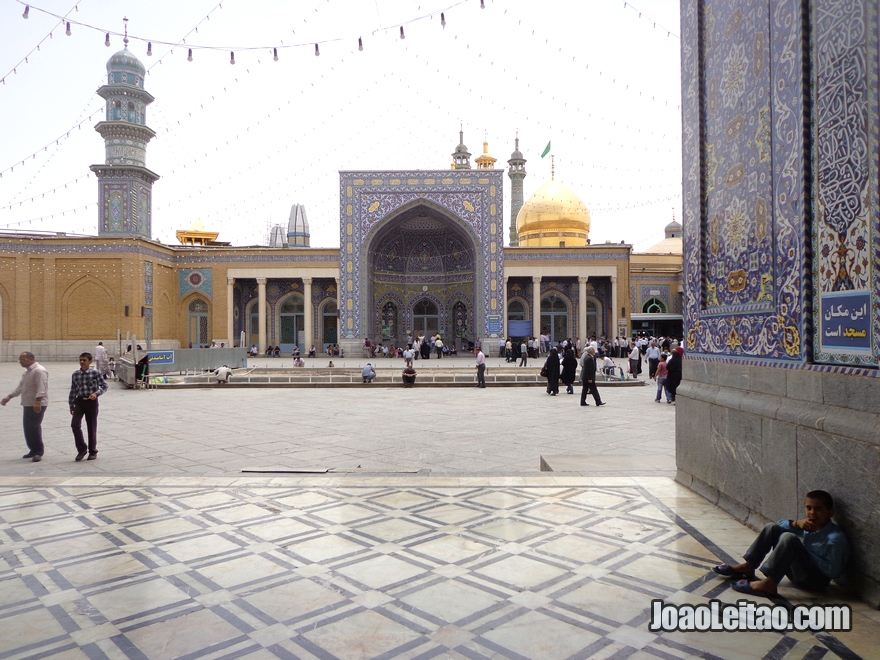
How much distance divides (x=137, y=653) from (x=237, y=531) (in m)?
1.25

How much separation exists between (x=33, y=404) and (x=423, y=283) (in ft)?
72.2

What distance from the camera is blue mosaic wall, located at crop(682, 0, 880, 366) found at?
8.08ft

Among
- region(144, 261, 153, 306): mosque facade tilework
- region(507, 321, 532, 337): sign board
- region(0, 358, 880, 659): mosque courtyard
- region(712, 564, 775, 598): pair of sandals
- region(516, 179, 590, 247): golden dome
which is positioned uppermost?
region(516, 179, 590, 247): golden dome

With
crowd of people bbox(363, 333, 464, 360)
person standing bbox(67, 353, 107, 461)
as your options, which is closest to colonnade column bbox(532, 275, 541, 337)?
crowd of people bbox(363, 333, 464, 360)

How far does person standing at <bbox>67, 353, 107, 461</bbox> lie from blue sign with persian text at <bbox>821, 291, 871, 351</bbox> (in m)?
5.64

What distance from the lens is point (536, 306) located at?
24.9m

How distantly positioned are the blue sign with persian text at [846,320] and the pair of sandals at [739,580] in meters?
1.06

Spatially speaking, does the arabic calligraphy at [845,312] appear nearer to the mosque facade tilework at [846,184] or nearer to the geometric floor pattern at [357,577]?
the mosque facade tilework at [846,184]

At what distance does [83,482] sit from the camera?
4344mm

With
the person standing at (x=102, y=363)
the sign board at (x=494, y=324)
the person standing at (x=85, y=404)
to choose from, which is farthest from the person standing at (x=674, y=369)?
the sign board at (x=494, y=324)

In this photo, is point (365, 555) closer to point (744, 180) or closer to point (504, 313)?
point (744, 180)

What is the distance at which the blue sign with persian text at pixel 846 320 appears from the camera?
2410mm

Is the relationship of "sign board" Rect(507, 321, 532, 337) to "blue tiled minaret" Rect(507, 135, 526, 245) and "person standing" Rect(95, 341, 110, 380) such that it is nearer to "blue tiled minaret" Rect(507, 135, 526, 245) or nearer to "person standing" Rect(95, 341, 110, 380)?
"blue tiled minaret" Rect(507, 135, 526, 245)

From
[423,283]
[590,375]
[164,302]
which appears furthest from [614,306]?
[164,302]
